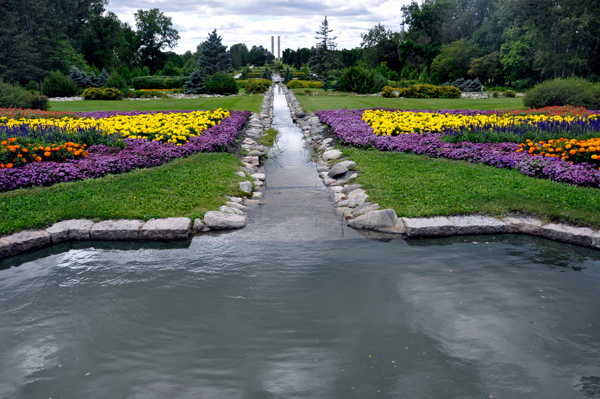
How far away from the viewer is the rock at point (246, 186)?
23.0 ft

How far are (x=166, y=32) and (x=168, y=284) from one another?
66.3m

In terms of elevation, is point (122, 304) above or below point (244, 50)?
below

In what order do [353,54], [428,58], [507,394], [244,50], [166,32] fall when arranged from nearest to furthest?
[507,394] → [428,58] → [166,32] → [353,54] → [244,50]

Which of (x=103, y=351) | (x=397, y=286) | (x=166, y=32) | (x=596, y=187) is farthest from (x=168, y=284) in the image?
(x=166, y=32)

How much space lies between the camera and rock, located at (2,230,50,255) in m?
4.76

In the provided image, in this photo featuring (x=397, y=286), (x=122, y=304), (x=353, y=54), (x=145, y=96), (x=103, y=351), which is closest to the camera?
(x=103, y=351)

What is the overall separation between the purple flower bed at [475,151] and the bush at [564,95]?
31.6ft

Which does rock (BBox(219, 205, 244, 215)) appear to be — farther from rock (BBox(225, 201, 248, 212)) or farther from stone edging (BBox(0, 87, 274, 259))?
rock (BBox(225, 201, 248, 212))

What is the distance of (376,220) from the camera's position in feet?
17.8

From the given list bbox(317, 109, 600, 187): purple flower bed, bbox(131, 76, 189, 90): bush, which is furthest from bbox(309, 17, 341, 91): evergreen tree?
bbox(317, 109, 600, 187): purple flower bed

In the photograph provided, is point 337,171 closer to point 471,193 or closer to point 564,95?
point 471,193

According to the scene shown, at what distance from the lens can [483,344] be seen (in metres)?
3.12

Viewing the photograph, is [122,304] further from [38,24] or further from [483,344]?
[38,24]

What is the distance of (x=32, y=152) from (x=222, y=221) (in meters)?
4.66
